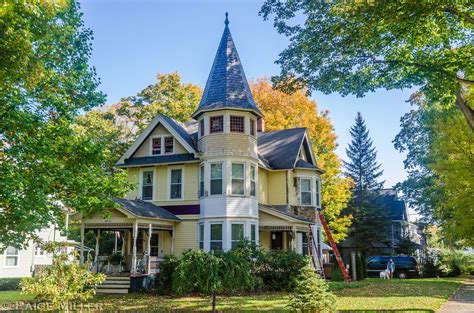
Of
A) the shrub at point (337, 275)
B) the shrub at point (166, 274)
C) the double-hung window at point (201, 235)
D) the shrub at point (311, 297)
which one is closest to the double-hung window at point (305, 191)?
the shrub at point (337, 275)

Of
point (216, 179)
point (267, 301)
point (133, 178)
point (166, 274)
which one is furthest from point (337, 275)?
point (133, 178)

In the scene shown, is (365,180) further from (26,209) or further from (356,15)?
(26,209)

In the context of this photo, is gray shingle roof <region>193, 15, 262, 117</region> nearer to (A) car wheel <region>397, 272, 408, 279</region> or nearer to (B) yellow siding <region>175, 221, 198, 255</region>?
(B) yellow siding <region>175, 221, 198, 255</region>

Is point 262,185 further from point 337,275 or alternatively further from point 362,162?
point 362,162

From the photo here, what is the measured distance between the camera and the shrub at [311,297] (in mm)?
10461

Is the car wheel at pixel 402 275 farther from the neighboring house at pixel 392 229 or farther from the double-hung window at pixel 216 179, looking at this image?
the double-hung window at pixel 216 179

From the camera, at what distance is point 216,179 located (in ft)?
75.1

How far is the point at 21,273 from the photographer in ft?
96.7

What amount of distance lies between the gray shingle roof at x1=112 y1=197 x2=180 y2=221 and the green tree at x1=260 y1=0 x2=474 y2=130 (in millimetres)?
9427

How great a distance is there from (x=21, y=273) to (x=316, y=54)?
2512 centimetres

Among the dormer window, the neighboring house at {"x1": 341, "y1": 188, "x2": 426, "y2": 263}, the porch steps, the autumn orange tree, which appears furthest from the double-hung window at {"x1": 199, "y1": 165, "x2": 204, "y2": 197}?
the neighboring house at {"x1": 341, "y1": 188, "x2": 426, "y2": 263}

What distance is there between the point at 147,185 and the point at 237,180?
5677mm

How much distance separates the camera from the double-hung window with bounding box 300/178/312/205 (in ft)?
88.0

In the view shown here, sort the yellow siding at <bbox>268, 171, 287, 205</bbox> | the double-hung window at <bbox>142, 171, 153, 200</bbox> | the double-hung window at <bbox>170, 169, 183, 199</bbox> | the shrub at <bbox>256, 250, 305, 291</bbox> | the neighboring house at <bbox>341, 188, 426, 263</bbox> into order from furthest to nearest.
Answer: the neighboring house at <bbox>341, 188, 426, 263</bbox> < the yellow siding at <bbox>268, 171, 287, 205</bbox> < the double-hung window at <bbox>142, 171, 153, 200</bbox> < the double-hung window at <bbox>170, 169, 183, 199</bbox> < the shrub at <bbox>256, 250, 305, 291</bbox>
